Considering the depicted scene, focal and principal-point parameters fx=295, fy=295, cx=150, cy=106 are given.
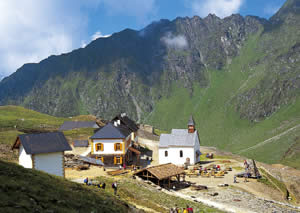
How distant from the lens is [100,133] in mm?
66375

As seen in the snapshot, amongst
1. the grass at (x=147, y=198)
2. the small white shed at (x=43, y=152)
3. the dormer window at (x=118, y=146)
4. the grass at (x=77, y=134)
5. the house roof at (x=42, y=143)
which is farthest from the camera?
the grass at (x=77, y=134)

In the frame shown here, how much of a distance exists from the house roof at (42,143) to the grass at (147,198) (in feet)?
25.4

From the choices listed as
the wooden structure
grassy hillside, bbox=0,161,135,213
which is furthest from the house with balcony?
grassy hillside, bbox=0,161,135,213

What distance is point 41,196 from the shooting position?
1842 centimetres

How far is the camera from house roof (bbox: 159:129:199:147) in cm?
7828

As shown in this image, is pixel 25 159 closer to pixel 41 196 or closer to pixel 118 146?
pixel 41 196

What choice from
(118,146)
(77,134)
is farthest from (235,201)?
(77,134)

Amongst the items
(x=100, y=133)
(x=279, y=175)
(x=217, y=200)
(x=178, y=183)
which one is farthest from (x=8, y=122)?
(x=279, y=175)

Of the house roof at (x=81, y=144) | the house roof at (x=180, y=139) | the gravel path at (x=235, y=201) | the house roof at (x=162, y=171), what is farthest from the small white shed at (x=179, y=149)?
the gravel path at (x=235, y=201)

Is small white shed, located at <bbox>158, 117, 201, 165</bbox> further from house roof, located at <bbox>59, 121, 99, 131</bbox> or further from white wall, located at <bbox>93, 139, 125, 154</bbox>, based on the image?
house roof, located at <bbox>59, 121, 99, 131</bbox>

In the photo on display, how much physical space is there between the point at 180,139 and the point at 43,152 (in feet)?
153

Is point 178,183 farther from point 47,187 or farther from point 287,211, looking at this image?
point 47,187

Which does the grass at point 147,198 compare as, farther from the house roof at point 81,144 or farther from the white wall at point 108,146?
the house roof at point 81,144

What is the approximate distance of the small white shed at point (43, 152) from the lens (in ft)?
126
